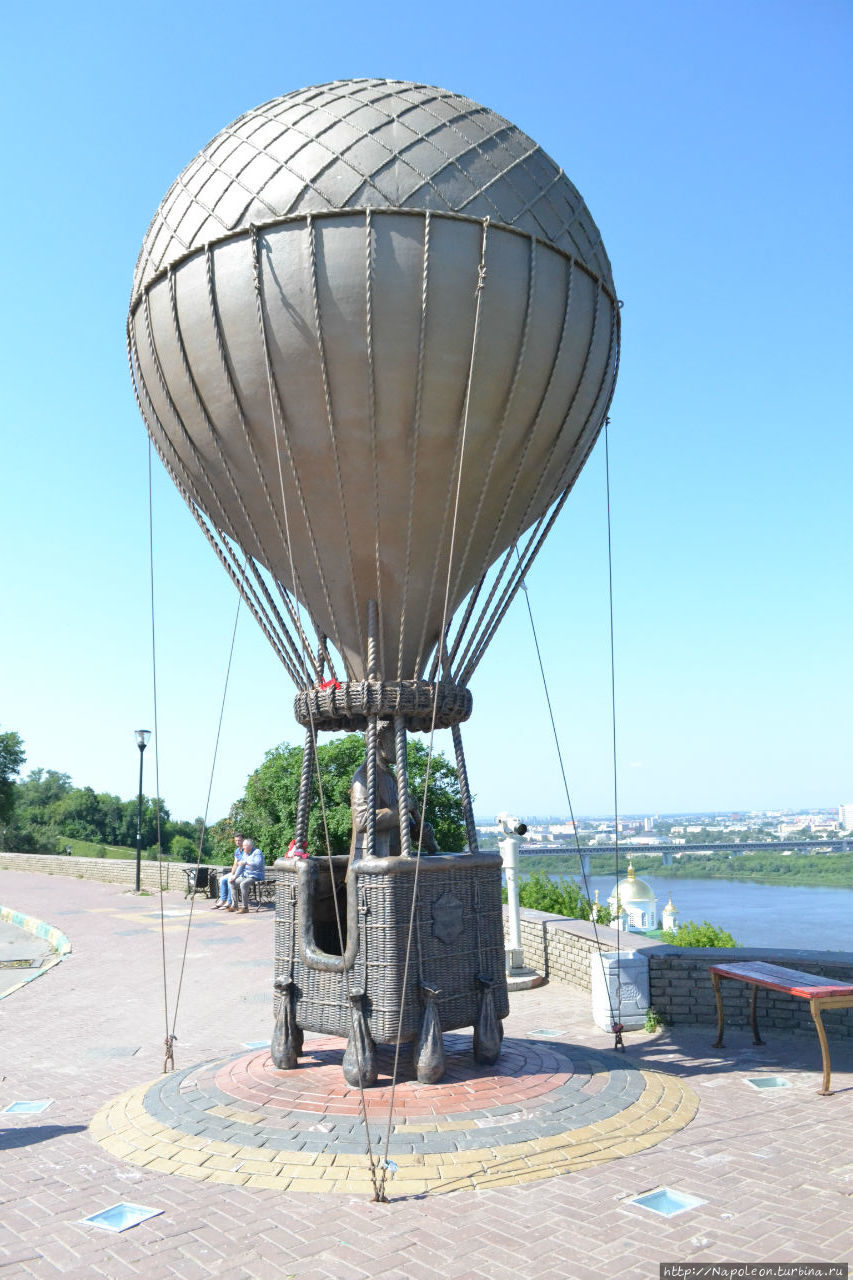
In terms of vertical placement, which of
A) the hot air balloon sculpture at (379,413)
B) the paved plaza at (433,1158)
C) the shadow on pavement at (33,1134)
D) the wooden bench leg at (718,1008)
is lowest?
the shadow on pavement at (33,1134)

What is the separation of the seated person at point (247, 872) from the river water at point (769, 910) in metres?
14.7

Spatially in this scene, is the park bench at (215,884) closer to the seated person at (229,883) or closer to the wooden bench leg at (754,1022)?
the seated person at (229,883)

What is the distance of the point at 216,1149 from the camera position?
5.90 metres

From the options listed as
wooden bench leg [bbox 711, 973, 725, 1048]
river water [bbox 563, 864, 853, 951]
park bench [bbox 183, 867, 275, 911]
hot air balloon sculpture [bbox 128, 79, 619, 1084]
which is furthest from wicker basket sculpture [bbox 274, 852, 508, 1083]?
river water [bbox 563, 864, 853, 951]

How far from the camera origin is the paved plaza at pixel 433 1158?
176 inches

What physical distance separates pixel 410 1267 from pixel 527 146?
8259 millimetres

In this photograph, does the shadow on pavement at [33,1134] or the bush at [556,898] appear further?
the bush at [556,898]

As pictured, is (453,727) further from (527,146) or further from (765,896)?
(765,896)

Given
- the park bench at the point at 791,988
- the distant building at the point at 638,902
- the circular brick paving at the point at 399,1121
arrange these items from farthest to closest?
the distant building at the point at 638,902
the park bench at the point at 791,988
the circular brick paving at the point at 399,1121

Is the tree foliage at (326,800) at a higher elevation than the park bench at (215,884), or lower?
higher

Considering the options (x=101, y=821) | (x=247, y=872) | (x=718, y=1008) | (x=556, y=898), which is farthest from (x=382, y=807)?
(x=101, y=821)

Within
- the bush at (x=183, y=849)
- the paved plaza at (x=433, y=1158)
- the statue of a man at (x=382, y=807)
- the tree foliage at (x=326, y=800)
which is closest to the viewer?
the paved plaza at (x=433, y=1158)

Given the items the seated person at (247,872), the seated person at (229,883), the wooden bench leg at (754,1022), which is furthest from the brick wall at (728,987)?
the seated person at (229,883)

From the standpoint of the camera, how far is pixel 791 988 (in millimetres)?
7090
